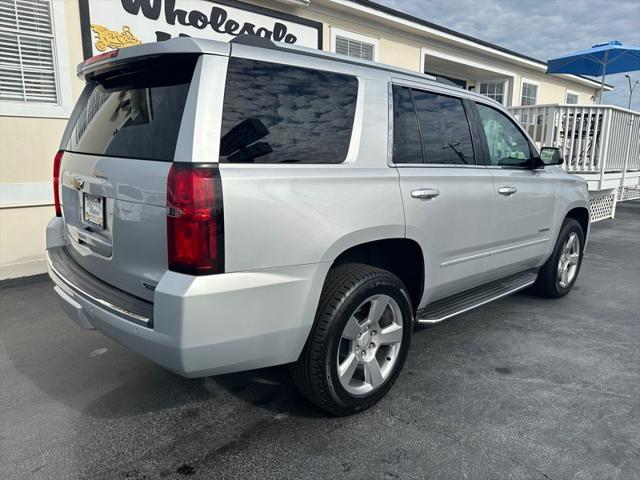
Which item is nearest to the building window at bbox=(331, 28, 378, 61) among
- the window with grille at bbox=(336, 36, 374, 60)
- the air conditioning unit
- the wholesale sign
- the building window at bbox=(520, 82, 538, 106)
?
the window with grille at bbox=(336, 36, 374, 60)

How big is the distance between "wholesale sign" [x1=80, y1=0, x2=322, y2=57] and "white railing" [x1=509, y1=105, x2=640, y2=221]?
5138 millimetres

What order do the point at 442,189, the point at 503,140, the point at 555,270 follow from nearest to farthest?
the point at 442,189
the point at 503,140
the point at 555,270

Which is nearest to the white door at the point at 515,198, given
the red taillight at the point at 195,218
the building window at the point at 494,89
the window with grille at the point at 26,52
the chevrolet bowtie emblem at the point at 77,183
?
the red taillight at the point at 195,218

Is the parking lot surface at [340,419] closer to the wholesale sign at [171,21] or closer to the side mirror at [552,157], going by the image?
the side mirror at [552,157]

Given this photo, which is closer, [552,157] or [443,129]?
[443,129]

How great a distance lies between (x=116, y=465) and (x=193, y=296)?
1.04m

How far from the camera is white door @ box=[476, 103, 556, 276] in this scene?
3.61 metres

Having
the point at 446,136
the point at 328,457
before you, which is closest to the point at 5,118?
the point at 446,136

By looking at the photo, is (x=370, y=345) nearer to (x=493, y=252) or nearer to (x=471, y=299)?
(x=471, y=299)

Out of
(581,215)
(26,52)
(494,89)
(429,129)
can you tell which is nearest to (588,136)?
(581,215)

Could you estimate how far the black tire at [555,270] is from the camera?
451 centimetres

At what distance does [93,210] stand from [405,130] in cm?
184

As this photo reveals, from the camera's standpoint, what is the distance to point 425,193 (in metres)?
2.87

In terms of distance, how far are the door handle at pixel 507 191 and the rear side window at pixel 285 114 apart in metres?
1.57
